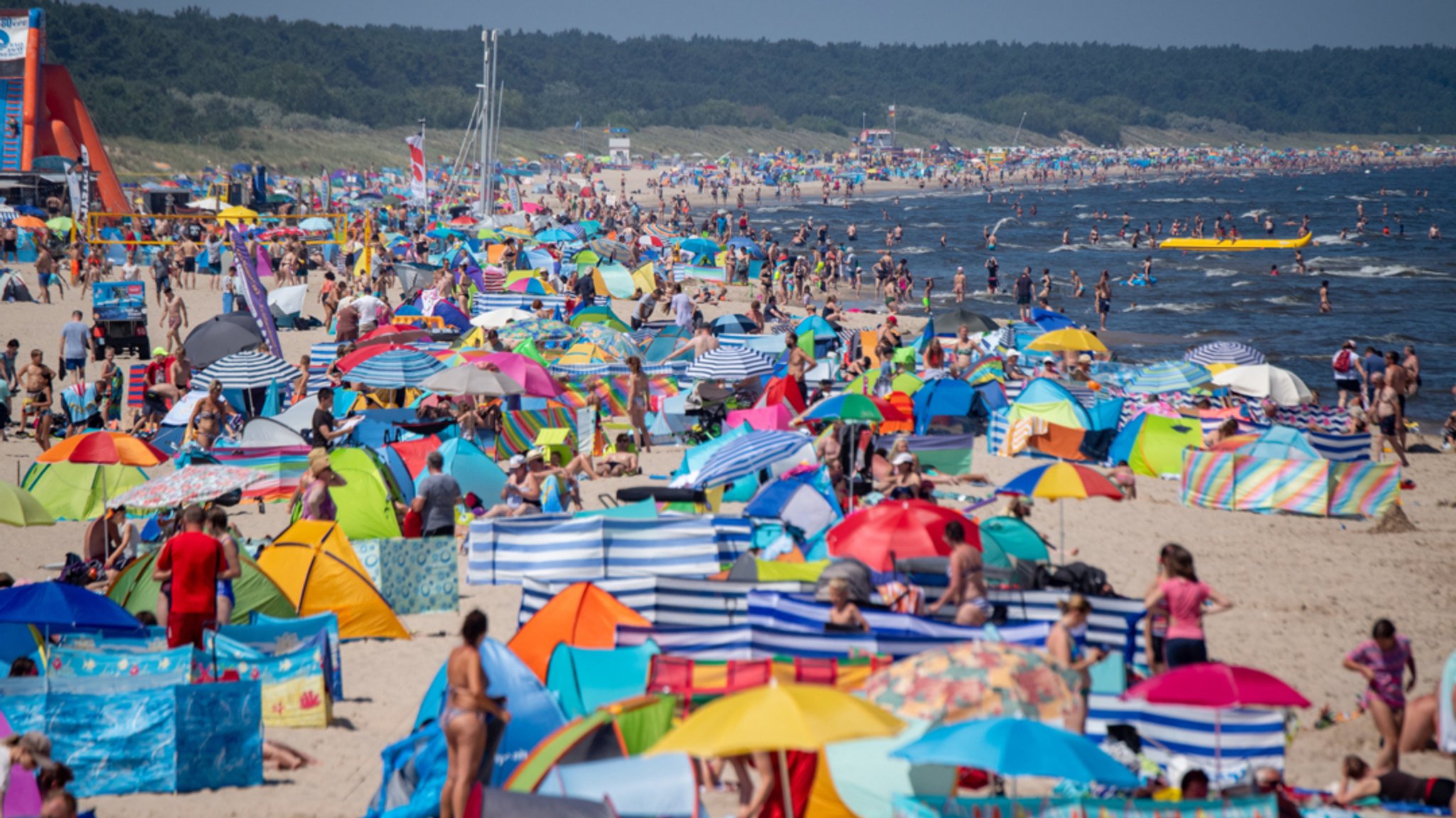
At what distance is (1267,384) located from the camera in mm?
13781

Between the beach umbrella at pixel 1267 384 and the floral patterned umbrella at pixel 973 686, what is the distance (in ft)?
32.1

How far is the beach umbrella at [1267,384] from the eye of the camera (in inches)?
542

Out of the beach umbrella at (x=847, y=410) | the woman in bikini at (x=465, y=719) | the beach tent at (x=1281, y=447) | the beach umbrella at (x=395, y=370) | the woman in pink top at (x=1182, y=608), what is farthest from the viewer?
the beach umbrella at (x=395, y=370)

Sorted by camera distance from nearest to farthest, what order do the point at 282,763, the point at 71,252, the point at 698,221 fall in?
the point at 282,763 < the point at 71,252 < the point at 698,221

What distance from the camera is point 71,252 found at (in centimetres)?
2414

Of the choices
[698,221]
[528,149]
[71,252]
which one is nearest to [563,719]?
[71,252]

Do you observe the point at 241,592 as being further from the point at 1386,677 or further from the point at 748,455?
the point at 1386,677

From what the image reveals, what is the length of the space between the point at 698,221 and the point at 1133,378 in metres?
40.7

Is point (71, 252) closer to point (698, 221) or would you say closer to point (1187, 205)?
point (698, 221)

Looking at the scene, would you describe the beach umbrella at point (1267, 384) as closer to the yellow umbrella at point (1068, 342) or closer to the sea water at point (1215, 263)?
the yellow umbrella at point (1068, 342)

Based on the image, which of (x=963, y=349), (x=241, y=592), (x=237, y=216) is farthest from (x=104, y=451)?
(x=237, y=216)

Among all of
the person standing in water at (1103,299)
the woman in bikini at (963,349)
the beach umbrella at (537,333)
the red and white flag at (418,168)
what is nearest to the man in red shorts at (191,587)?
the beach umbrella at (537,333)

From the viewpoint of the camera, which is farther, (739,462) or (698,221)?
(698,221)

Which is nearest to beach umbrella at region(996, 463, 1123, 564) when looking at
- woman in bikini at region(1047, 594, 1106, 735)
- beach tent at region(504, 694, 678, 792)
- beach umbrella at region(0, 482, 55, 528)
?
woman in bikini at region(1047, 594, 1106, 735)
